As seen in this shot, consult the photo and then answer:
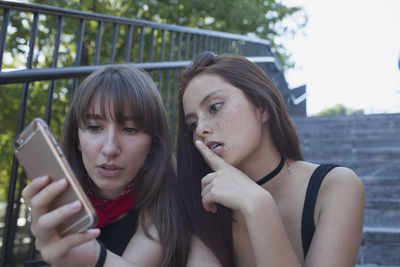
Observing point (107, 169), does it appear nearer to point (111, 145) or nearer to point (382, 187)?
point (111, 145)

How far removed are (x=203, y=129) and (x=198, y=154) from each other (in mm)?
342

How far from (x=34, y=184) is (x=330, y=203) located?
1.19 meters

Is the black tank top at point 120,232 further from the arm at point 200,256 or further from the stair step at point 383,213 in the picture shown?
the stair step at point 383,213

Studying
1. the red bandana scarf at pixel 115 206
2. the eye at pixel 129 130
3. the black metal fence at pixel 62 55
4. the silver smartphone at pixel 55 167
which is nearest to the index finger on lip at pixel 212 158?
the eye at pixel 129 130

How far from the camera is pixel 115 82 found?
73.0 inches

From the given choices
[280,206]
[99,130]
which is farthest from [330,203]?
[99,130]

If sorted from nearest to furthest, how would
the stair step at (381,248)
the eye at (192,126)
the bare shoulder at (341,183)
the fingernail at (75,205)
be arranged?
the fingernail at (75,205), the bare shoulder at (341,183), the eye at (192,126), the stair step at (381,248)

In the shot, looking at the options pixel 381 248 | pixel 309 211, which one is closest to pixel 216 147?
pixel 309 211

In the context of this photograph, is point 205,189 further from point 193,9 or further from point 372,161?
point 193,9

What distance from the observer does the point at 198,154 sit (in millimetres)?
2037

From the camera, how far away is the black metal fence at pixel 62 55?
2.09 meters

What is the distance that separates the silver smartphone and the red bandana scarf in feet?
2.16

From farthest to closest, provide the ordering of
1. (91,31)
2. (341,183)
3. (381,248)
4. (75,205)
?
1. (91,31)
2. (381,248)
3. (341,183)
4. (75,205)

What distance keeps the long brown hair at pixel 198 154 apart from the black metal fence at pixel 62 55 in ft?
2.72
